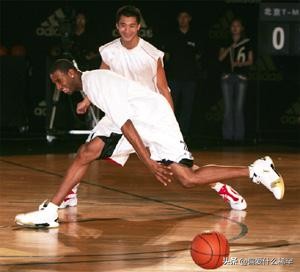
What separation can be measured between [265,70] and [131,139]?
10.1m

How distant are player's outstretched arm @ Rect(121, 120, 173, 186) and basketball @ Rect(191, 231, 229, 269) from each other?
35.6 inches

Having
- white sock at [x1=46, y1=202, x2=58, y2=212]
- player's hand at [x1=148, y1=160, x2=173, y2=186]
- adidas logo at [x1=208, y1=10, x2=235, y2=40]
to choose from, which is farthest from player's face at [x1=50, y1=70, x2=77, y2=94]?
adidas logo at [x1=208, y1=10, x2=235, y2=40]

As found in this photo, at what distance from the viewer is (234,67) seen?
55.2ft

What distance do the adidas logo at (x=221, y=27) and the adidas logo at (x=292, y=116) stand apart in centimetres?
170

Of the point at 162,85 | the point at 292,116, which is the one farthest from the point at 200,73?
the point at 162,85

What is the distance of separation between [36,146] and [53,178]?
160 inches

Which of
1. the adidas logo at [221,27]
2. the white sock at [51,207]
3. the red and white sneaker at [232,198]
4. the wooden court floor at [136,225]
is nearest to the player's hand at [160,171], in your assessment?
the wooden court floor at [136,225]

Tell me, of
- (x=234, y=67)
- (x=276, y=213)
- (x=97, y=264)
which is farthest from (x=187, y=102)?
(x=97, y=264)

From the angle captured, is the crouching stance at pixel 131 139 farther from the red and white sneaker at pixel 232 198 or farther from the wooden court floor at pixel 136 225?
the red and white sneaker at pixel 232 198

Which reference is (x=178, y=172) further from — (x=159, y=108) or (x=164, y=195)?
(x=164, y=195)

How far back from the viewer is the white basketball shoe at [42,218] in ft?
28.5

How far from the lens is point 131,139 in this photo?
26.2 feet

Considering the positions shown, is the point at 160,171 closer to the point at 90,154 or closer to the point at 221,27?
the point at 90,154

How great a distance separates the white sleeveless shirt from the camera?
32.1 feet
